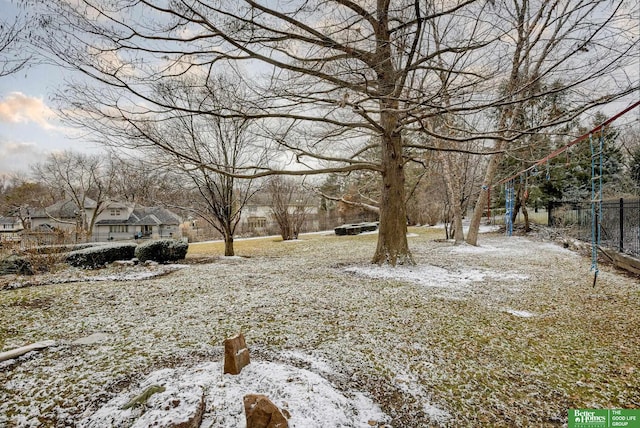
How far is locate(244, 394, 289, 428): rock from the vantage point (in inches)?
66.4

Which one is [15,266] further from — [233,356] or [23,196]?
[23,196]

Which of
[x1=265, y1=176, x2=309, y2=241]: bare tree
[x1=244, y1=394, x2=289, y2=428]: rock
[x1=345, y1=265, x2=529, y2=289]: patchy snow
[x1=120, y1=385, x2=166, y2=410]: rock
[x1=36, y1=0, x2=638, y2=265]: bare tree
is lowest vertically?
[x1=345, y1=265, x2=529, y2=289]: patchy snow

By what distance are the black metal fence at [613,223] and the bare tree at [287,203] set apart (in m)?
12.3

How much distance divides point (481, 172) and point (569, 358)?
46.8 ft

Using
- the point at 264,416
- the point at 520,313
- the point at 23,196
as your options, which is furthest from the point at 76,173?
the point at 520,313

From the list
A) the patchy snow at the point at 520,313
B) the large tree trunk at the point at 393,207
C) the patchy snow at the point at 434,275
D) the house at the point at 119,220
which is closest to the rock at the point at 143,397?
the patchy snow at the point at 520,313

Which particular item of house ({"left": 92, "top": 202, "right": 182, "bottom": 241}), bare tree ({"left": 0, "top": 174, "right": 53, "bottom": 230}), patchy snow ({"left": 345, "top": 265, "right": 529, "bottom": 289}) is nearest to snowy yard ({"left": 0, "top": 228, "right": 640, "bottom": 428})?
patchy snow ({"left": 345, "top": 265, "right": 529, "bottom": 289})

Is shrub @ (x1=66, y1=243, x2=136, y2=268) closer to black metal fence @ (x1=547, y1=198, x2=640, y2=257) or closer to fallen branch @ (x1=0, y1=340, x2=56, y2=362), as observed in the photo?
fallen branch @ (x1=0, y1=340, x2=56, y2=362)

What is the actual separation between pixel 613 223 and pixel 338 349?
10736 millimetres

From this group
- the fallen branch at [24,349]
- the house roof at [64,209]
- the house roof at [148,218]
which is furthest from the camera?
the house roof at [148,218]

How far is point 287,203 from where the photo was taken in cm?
1748

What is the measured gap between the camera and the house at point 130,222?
31.6 m

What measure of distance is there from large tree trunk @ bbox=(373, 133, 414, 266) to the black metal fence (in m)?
4.25

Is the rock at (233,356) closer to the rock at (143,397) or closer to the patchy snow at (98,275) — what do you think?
the rock at (143,397)
